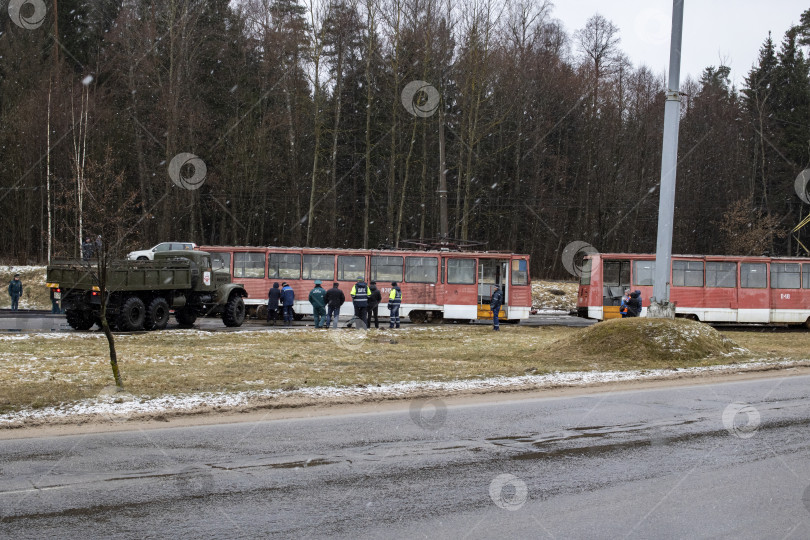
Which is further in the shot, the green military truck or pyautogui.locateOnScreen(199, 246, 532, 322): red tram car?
pyautogui.locateOnScreen(199, 246, 532, 322): red tram car

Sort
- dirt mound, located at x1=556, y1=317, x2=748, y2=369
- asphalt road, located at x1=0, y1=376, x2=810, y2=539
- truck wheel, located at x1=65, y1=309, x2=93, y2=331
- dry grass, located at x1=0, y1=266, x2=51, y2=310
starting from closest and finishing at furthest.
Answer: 1. asphalt road, located at x1=0, y1=376, x2=810, y2=539
2. dirt mound, located at x1=556, y1=317, x2=748, y2=369
3. truck wheel, located at x1=65, y1=309, x2=93, y2=331
4. dry grass, located at x1=0, y1=266, x2=51, y2=310

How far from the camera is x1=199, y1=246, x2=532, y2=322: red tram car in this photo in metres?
31.8

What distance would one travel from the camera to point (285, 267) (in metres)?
32.5

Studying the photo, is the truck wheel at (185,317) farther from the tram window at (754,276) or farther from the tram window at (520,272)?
the tram window at (754,276)

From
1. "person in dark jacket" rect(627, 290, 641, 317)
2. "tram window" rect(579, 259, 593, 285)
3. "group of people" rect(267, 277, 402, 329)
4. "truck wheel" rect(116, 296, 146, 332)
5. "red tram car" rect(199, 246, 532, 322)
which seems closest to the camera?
"truck wheel" rect(116, 296, 146, 332)

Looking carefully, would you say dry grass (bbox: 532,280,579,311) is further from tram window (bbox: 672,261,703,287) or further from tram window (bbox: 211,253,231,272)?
tram window (bbox: 211,253,231,272)

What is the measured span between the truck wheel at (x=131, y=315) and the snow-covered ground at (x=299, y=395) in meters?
11.9

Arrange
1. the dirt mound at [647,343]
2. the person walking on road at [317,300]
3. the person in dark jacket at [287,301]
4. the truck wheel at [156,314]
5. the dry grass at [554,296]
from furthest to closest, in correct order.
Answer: the dry grass at [554,296] → the person in dark jacket at [287,301] → the person walking on road at [317,300] → the truck wheel at [156,314] → the dirt mound at [647,343]

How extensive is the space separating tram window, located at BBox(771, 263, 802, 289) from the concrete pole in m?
16.8

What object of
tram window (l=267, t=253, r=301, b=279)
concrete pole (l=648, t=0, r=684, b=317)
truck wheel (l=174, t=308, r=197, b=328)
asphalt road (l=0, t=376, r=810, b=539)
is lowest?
truck wheel (l=174, t=308, r=197, b=328)

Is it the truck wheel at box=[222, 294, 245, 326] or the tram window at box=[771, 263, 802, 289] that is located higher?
the tram window at box=[771, 263, 802, 289]

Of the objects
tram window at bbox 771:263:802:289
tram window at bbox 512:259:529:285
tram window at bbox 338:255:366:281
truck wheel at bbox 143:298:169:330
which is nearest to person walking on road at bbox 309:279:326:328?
truck wheel at bbox 143:298:169:330

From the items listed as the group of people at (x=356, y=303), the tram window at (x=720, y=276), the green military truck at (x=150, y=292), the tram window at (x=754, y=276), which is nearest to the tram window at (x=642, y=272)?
the tram window at (x=720, y=276)

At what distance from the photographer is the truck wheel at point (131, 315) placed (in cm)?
2306
